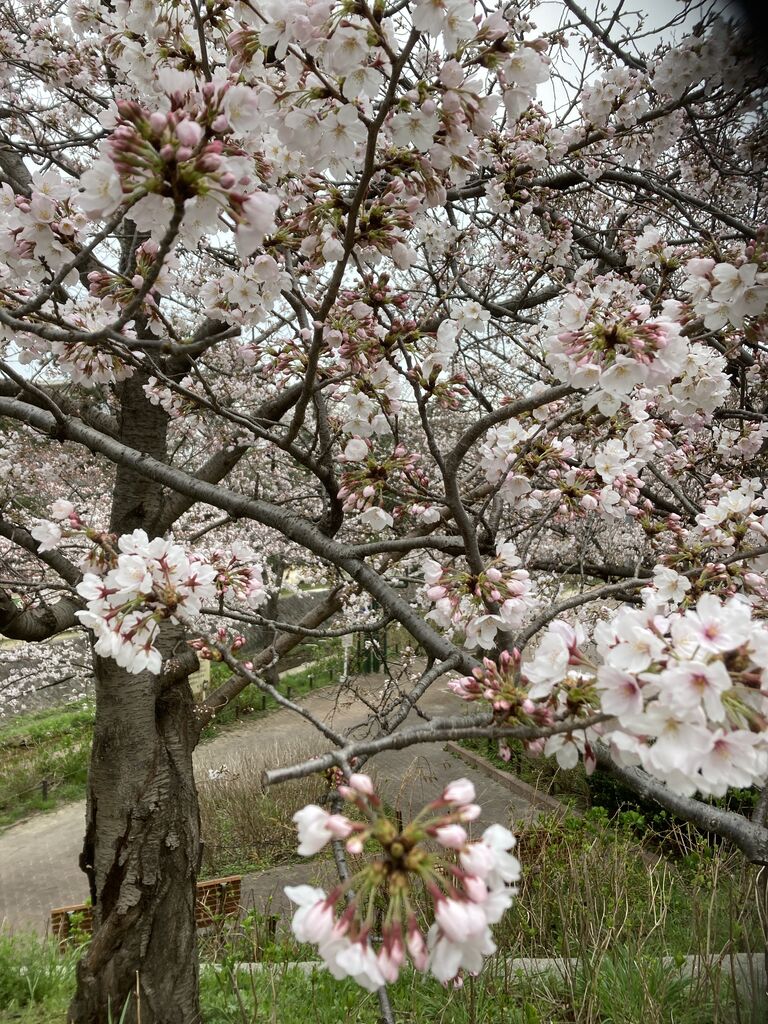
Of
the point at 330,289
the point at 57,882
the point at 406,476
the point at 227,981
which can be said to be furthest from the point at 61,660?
the point at 330,289

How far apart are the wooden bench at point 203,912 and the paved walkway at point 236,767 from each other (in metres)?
0.23

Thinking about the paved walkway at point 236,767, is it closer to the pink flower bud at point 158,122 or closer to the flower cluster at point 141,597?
the flower cluster at point 141,597

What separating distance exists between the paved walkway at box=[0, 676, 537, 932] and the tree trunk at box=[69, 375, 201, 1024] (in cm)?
109

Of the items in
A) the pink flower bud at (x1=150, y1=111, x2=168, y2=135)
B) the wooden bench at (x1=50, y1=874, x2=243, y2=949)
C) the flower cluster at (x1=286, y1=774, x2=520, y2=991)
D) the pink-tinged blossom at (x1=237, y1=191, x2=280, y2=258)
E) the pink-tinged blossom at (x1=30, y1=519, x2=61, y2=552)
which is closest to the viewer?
the flower cluster at (x1=286, y1=774, x2=520, y2=991)

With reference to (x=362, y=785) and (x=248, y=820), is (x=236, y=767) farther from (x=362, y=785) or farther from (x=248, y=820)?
(x=362, y=785)

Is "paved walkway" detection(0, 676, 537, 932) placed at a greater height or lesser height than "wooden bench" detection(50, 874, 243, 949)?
lesser

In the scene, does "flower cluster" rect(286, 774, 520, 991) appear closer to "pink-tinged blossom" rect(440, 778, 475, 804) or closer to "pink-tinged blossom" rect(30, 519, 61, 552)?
"pink-tinged blossom" rect(440, 778, 475, 804)

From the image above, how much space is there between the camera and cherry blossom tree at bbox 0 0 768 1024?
0.89m

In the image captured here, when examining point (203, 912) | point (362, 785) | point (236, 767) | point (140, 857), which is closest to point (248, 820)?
point (236, 767)

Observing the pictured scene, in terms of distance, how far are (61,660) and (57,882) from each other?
5264 millimetres

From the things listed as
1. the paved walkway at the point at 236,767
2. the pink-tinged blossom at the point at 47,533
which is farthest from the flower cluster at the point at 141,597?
the paved walkway at the point at 236,767

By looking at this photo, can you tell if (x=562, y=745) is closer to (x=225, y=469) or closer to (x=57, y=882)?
(x=225, y=469)

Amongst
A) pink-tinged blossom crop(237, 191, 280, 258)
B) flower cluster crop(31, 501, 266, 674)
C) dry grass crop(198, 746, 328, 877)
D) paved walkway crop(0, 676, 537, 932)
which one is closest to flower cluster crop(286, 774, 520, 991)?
flower cluster crop(31, 501, 266, 674)

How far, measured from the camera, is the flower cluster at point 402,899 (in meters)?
0.71
